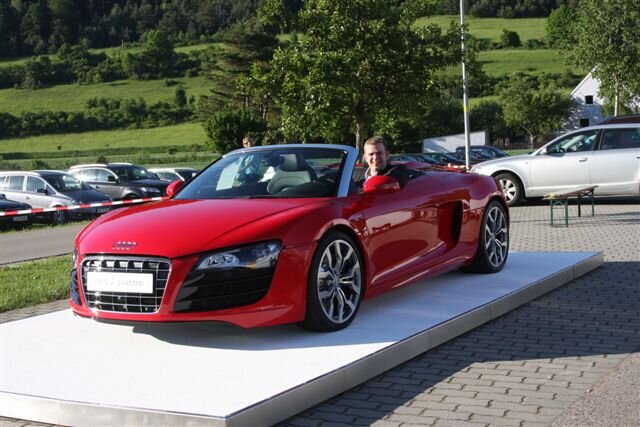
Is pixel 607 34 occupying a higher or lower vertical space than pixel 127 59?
lower

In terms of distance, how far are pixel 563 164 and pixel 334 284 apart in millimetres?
13841

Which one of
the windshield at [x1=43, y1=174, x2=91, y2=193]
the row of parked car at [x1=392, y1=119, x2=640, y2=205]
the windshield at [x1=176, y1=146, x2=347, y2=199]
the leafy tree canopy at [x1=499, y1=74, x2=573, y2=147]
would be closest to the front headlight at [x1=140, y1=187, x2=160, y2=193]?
the windshield at [x1=43, y1=174, x2=91, y2=193]

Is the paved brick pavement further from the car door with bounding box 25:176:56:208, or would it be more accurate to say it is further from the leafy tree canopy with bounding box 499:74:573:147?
the leafy tree canopy with bounding box 499:74:573:147

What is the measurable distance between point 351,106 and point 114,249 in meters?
13.0

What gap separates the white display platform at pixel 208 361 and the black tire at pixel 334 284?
0.11 metres

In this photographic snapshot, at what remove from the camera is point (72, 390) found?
4918mm

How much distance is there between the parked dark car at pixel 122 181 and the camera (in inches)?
1134

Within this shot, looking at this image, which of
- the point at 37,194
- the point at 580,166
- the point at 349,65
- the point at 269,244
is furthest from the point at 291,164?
the point at 37,194

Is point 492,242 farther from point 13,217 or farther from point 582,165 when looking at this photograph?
point 13,217

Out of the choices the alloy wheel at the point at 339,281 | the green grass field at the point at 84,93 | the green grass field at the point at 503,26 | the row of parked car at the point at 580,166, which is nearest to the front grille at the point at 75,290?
the alloy wheel at the point at 339,281

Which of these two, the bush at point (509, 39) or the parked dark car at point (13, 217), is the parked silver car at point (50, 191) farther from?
the bush at point (509, 39)

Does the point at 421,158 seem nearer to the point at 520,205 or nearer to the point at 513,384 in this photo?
the point at 520,205

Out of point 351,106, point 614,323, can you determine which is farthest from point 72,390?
point 351,106

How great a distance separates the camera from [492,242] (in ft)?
28.0
